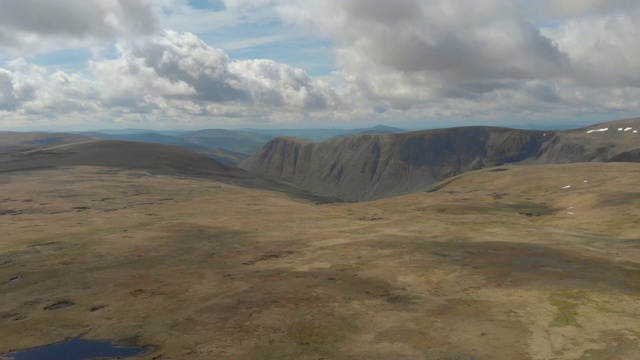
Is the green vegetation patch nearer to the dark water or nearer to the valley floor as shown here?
the valley floor

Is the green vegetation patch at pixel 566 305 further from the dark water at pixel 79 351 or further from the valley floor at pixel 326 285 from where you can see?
the dark water at pixel 79 351

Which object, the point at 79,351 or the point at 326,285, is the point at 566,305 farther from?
the point at 79,351

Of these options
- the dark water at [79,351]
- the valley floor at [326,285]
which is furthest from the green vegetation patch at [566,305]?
the dark water at [79,351]

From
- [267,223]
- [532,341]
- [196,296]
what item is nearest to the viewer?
[532,341]

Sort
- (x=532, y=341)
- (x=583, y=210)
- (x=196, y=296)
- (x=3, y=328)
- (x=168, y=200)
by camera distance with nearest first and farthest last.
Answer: (x=532, y=341) → (x=3, y=328) → (x=196, y=296) → (x=583, y=210) → (x=168, y=200)

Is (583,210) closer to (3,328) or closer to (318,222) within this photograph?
(318,222)

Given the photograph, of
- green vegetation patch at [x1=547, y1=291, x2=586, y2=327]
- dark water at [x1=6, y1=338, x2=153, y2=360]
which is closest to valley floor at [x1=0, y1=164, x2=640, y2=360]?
green vegetation patch at [x1=547, y1=291, x2=586, y2=327]

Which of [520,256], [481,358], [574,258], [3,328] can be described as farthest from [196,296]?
[574,258]
